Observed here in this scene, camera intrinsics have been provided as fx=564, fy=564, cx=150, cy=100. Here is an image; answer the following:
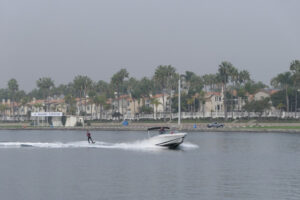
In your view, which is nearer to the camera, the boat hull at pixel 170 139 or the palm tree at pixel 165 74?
the boat hull at pixel 170 139

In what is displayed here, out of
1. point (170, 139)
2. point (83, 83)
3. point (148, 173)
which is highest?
point (83, 83)

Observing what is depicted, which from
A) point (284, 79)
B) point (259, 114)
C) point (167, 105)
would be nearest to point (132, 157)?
point (259, 114)

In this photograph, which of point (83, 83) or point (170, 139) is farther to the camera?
point (83, 83)

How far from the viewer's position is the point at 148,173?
46219mm

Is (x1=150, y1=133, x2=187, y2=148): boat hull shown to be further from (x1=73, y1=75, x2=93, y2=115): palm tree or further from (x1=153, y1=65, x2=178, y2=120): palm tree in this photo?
(x1=73, y1=75, x2=93, y2=115): palm tree

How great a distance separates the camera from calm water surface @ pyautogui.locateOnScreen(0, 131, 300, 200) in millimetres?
36594

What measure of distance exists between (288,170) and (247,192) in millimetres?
13251

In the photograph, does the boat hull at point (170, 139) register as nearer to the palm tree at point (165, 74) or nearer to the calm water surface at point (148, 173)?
the calm water surface at point (148, 173)

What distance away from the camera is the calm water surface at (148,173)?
36.6 metres

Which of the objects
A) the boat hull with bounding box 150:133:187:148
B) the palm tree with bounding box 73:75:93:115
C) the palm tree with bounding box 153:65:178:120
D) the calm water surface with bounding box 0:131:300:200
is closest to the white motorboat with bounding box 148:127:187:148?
the boat hull with bounding box 150:133:187:148

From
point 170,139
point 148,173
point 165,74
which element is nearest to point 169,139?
point 170,139

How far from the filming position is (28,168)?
5053cm

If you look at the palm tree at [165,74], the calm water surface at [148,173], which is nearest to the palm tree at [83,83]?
the palm tree at [165,74]

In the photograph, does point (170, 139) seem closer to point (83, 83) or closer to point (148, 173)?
point (148, 173)
